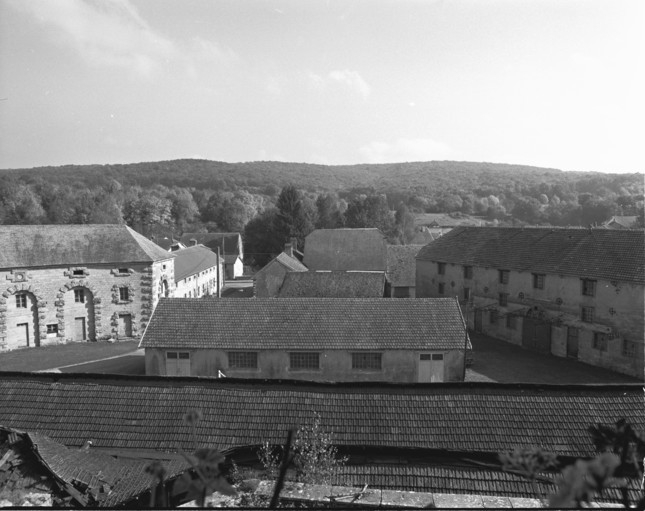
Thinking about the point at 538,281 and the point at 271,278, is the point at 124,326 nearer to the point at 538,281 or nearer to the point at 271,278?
the point at 271,278

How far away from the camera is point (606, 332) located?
25.6m

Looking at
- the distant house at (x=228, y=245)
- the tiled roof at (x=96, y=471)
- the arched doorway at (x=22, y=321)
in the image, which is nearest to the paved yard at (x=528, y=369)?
the tiled roof at (x=96, y=471)

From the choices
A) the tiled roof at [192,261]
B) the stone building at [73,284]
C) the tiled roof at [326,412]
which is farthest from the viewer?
the tiled roof at [192,261]

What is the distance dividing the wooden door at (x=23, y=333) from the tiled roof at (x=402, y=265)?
89.9ft

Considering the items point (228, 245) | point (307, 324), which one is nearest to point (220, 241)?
point (228, 245)

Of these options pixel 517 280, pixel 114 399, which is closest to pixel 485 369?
pixel 517 280

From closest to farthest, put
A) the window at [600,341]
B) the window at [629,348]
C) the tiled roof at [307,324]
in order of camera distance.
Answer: the tiled roof at [307,324]
the window at [629,348]
the window at [600,341]

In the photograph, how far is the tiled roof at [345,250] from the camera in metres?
48.4

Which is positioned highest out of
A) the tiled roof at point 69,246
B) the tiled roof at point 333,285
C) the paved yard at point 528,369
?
the tiled roof at point 69,246

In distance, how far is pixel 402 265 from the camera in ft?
144

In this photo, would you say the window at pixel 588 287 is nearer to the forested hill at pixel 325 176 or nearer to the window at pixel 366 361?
the window at pixel 366 361

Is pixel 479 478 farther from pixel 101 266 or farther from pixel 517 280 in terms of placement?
pixel 101 266

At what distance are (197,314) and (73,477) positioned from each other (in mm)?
14240

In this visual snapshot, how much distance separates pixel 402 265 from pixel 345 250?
753cm
